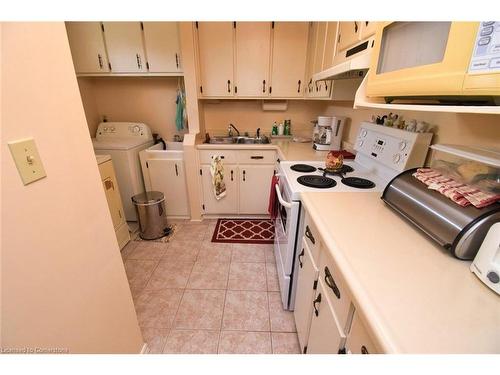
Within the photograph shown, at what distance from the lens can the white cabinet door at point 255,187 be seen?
2510 millimetres

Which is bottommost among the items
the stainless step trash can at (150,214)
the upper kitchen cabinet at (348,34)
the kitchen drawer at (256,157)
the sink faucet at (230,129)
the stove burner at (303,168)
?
the stainless step trash can at (150,214)

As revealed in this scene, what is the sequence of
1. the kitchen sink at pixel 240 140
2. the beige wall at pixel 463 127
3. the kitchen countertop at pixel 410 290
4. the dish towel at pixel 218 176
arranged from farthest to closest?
the kitchen sink at pixel 240 140
the dish towel at pixel 218 176
the beige wall at pixel 463 127
the kitchen countertop at pixel 410 290

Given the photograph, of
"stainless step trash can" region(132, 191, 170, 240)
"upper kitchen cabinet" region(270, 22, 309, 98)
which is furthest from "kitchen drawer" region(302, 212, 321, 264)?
"upper kitchen cabinet" region(270, 22, 309, 98)

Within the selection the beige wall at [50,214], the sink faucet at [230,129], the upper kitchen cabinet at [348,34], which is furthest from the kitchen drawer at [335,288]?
the sink faucet at [230,129]

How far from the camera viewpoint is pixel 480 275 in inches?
22.4

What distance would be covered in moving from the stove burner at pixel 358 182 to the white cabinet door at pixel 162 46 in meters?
2.12

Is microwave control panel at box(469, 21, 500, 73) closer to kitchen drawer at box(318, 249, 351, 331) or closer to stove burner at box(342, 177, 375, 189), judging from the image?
kitchen drawer at box(318, 249, 351, 331)

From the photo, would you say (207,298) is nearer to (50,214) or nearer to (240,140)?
(50,214)

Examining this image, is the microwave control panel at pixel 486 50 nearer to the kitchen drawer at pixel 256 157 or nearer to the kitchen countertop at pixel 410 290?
the kitchen countertop at pixel 410 290

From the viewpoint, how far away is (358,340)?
0.59 m

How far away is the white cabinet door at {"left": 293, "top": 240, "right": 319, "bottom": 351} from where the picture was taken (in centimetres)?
102

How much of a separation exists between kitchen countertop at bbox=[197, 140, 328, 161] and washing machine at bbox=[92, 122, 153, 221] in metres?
0.73
